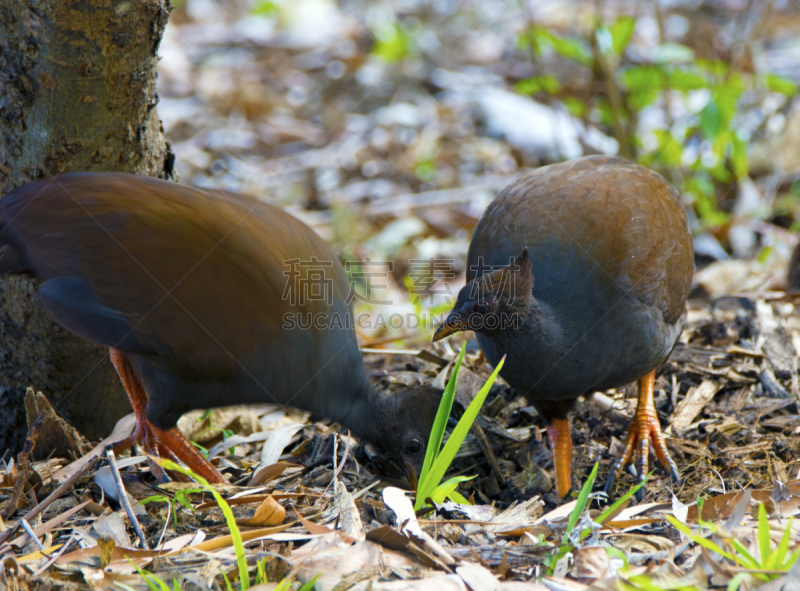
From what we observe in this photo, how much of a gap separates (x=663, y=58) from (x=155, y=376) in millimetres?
5421

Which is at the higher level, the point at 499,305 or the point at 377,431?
the point at 499,305

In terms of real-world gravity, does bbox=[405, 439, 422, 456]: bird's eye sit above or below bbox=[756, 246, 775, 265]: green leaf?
below

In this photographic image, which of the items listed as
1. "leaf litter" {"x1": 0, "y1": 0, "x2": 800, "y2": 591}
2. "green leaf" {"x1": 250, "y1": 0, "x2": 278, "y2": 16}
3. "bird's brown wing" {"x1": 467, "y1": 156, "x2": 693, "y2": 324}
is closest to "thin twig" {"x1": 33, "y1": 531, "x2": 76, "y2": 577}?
"leaf litter" {"x1": 0, "y1": 0, "x2": 800, "y2": 591}

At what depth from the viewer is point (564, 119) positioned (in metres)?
8.11

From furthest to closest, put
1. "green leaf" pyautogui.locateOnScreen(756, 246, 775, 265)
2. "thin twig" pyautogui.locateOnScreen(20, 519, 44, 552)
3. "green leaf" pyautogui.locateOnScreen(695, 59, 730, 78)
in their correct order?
"green leaf" pyautogui.locateOnScreen(695, 59, 730, 78)
"green leaf" pyautogui.locateOnScreen(756, 246, 775, 265)
"thin twig" pyautogui.locateOnScreen(20, 519, 44, 552)

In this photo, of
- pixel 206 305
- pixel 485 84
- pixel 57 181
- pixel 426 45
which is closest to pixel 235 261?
pixel 206 305

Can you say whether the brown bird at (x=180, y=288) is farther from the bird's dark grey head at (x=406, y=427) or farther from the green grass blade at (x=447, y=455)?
the green grass blade at (x=447, y=455)

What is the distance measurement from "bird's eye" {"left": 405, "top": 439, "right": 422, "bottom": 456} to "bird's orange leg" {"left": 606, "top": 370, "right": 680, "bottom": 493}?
969mm

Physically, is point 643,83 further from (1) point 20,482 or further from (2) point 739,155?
(1) point 20,482

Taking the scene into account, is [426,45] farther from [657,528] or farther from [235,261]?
[657,528]

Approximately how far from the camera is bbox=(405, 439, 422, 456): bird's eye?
3.41 metres

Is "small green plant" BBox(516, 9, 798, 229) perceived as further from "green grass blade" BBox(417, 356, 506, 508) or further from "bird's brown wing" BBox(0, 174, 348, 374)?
"green grass blade" BBox(417, 356, 506, 508)

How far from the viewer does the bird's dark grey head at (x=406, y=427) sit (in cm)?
343

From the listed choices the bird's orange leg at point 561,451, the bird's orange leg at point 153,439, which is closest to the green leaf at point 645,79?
the bird's orange leg at point 561,451
